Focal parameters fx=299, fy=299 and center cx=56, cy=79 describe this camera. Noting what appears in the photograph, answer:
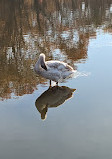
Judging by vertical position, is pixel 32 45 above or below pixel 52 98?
above

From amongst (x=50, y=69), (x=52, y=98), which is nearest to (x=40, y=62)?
(x=50, y=69)

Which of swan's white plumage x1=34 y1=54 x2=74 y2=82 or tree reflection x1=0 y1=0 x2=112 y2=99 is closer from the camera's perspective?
swan's white plumage x1=34 y1=54 x2=74 y2=82

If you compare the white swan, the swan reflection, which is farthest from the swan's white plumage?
the swan reflection

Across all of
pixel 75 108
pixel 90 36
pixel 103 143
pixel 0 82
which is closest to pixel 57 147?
pixel 103 143

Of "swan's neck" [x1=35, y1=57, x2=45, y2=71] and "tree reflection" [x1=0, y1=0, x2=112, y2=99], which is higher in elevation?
"swan's neck" [x1=35, y1=57, x2=45, y2=71]

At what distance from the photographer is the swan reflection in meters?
9.61

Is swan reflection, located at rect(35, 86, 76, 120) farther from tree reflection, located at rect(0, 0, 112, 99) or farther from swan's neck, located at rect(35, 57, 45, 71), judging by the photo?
swan's neck, located at rect(35, 57, 45, 71)

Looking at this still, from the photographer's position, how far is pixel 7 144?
293 inches

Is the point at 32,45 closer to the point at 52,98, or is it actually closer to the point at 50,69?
the point at 50,69

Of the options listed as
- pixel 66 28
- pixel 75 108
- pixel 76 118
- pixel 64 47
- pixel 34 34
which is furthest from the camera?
pixel 66 28

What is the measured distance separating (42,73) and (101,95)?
2.23 metres

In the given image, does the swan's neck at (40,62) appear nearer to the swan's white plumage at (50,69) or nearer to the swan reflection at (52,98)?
the swan's white plumage at (50,69)

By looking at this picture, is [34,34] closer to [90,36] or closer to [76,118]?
[90,36]

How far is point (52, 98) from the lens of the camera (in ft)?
33.6
